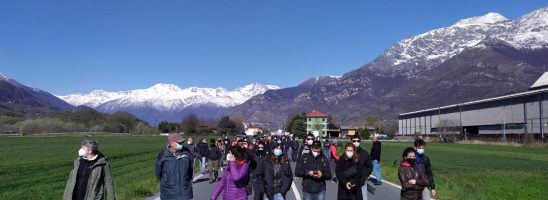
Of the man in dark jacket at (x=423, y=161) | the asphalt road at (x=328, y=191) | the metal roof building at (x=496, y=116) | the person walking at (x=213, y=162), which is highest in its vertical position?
the metal roof building at (x=496, y=116)

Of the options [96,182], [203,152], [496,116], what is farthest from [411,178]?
[496,116]

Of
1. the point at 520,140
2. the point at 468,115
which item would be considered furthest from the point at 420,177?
the point at 468,115

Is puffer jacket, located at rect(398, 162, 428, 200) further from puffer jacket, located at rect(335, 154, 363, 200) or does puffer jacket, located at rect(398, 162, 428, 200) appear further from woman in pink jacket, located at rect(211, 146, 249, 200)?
woman in pink jacket, located at rect(211, 146, 249, 200)

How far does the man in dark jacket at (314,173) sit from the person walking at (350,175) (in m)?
0.36

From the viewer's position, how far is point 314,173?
392 inches

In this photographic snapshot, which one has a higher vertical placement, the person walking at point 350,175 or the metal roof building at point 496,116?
the metal roof building at point 496,116

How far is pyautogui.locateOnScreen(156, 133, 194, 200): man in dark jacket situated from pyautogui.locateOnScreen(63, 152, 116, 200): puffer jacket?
0.79m

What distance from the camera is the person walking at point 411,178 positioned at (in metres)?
9.41

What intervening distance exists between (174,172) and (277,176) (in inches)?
94.8

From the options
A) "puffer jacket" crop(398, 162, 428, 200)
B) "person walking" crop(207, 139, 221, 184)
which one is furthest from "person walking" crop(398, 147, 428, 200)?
"person walking" crop(207, 139, 221, 184)

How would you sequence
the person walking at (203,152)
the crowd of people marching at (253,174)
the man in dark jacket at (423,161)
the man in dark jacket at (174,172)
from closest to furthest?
the crowd of people marching at (253,174)
the man in dark jacket at (174,172)
the man in dark jacket at (423,161)
the person walking at (203,152)

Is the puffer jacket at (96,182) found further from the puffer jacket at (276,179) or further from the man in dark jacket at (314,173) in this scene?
the man in dark jacket at (314,173)

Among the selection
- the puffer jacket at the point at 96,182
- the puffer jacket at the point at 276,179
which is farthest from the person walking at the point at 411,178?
the puffer jacket at the point at 96,182

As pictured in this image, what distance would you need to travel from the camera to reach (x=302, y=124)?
544 ft
